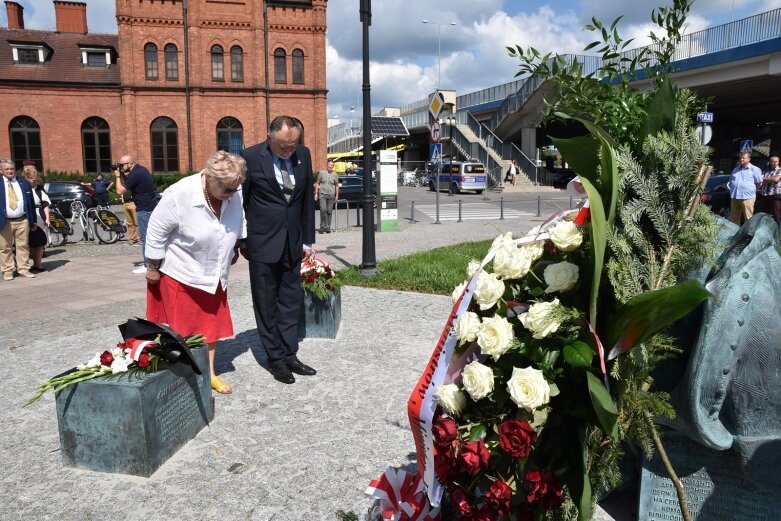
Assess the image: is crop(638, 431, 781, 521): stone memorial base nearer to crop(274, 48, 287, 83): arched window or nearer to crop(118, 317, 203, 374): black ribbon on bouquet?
crop(118, 317, 203, 374): black ribbon on bouquet

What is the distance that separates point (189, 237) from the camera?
4.23 m

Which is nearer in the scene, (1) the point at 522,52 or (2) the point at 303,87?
(1) the point at 522,52

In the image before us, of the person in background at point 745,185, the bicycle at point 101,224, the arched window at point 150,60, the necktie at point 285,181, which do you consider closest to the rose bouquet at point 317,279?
the necktie at point 285,181

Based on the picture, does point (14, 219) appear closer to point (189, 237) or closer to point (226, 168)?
point (189, 237)

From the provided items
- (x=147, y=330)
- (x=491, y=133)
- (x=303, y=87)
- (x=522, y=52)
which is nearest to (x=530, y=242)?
(x=522, y=52)

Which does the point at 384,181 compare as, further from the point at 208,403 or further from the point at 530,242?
the point at 530,242

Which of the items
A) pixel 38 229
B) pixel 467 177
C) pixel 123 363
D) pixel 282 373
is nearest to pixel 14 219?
pixel 38 229

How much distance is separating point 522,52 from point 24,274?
34.7ft

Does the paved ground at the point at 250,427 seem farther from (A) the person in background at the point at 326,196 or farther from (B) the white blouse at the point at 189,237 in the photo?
(A) the person in background at the point at 326,196

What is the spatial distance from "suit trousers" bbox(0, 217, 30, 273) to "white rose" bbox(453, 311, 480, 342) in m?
10.4

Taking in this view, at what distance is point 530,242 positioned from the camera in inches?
83.2

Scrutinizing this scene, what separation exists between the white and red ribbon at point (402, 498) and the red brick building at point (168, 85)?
33.2 metres

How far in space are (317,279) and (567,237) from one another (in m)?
4.58

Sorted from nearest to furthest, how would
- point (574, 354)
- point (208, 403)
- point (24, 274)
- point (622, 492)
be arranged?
point (574, 354) → point (622, 492) → point (208, 403) → point (24, 274)
